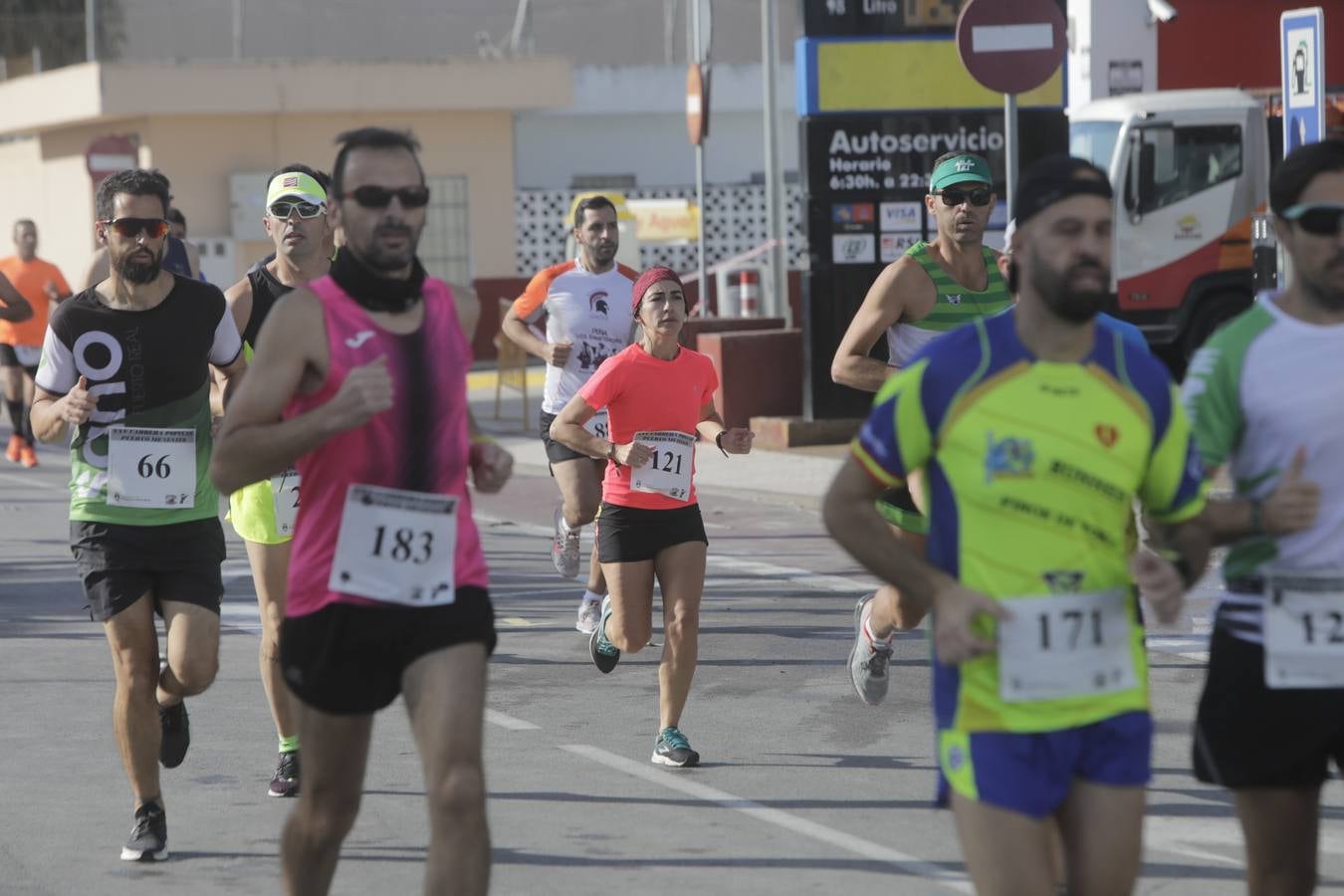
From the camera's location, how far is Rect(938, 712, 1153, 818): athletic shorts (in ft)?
13.8

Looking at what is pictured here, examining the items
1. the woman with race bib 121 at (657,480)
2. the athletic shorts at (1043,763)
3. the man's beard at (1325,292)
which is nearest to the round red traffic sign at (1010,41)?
the woman with race bib 121 at (657,480)

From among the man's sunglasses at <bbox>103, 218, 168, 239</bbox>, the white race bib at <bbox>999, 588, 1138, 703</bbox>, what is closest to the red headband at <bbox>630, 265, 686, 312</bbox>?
the man's sunglasses at <bbox>103, 218, 168, 239</bbox>

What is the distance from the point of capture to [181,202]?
33.6 meters

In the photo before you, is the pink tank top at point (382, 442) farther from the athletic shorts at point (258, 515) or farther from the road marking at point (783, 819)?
the athletic shorts at point (258, 515)

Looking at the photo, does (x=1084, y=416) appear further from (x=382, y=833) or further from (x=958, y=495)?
(x=382, y=833)

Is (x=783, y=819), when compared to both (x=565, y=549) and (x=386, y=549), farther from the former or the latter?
(x=565, y=549)

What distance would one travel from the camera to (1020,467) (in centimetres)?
422

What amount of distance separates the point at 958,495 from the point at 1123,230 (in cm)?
1929

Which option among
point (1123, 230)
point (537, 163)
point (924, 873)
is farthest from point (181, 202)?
point (924, 873)

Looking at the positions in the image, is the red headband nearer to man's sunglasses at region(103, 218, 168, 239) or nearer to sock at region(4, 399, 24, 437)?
man's sunglasses at region(103, 218, 168, 239)

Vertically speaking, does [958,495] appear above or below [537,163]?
below

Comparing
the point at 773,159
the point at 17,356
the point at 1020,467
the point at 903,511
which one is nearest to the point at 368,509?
the point at 1020,467

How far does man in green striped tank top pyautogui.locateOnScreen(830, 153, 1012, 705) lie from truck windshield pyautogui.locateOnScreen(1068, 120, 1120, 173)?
48.6ft

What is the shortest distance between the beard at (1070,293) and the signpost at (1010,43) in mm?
9106
